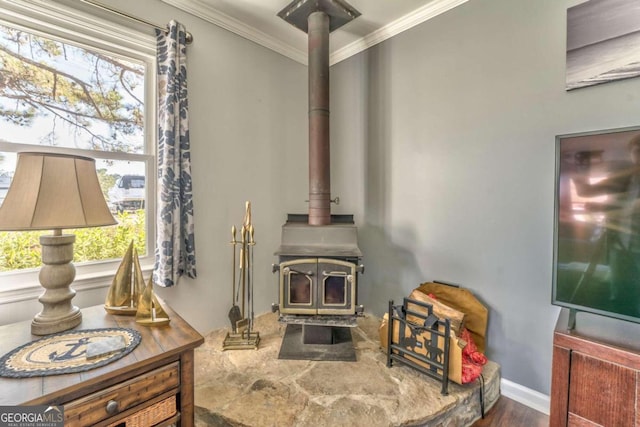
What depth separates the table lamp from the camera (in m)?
1.05

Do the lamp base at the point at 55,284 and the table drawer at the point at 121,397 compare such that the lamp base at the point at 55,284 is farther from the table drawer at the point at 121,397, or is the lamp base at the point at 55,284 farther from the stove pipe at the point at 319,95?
the stove pipe at the point at 319,95

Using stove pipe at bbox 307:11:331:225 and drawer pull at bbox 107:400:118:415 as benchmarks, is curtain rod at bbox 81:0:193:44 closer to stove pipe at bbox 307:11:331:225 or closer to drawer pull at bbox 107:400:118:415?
stove pipe at bbox 307:11:331:225

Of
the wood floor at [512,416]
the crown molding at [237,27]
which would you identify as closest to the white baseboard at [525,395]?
the wood floor at [512,416]

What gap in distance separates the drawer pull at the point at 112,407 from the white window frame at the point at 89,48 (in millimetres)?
1038

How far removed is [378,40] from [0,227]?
2.67m

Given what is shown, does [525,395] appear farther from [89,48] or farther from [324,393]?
[89,48]

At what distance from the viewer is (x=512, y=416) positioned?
166 centimetres

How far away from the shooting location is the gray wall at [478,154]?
1.67 metres

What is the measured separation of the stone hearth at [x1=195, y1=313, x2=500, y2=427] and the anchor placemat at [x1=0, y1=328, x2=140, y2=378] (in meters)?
0.61

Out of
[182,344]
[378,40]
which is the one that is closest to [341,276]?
[182,344]

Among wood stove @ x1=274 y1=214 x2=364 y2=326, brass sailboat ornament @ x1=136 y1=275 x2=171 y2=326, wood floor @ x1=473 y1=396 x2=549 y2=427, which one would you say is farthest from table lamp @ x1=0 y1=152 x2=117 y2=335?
wood floor @ x1=473 y1=396 x2=549 y2=427

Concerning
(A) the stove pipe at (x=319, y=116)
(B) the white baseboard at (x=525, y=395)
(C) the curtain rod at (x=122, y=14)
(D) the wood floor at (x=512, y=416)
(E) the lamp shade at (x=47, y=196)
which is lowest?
(D) the wood floor at (x=512, y=416)

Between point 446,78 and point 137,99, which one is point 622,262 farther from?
point 137,99

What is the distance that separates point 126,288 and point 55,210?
1.74 ft
